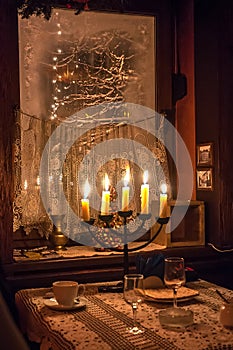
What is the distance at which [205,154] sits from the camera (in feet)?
10.8

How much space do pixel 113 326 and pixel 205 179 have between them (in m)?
1.80

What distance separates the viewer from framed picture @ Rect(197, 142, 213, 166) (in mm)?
3238

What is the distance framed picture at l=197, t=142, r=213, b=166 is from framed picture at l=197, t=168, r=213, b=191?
0.15 feet

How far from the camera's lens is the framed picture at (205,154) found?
3.24 metres

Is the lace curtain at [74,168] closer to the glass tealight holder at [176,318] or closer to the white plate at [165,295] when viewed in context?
the white plate at [165,295]

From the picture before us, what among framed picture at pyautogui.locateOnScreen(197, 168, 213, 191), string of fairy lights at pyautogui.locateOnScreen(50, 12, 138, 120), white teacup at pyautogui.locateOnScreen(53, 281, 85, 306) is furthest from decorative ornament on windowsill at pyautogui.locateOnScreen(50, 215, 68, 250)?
white teacup at pyautogui.locateOnScreen(53, 281, 85, 306)

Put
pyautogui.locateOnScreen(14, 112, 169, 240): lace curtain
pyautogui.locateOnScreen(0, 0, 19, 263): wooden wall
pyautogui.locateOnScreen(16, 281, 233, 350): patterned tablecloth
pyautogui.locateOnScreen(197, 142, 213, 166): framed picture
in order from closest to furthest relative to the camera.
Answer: pyautogui.locateOnScreen(16, 281, 233, 350): patterned tablecloth < pyautogui.locateOnScreen(0, 0, 19, 263): wooden wall < pyautogui.locateOnScreen(14, 112, 169, 240): lace curtain < pyautogui.locateOnScreen(197, 142, 213, 166): framed picture

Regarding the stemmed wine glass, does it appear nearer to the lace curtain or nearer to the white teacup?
the white teacup

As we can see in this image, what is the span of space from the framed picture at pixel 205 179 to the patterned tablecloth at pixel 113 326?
3.93 ft

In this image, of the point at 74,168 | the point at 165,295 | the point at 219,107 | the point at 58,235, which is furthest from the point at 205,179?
the point at 165,295

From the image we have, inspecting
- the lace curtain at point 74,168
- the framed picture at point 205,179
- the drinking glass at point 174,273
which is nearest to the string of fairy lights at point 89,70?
the lace curtain at point 74,168

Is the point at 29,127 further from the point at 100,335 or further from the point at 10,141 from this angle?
the point at 100,335

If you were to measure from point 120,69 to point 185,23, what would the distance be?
57 cm

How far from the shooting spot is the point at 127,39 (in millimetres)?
3406
